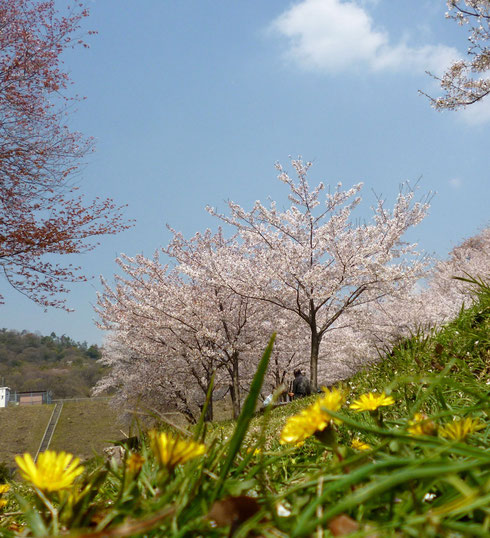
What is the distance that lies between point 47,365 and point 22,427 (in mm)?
46091

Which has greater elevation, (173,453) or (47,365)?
(47,365)

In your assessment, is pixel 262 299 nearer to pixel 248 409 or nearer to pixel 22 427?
pixel 248 409

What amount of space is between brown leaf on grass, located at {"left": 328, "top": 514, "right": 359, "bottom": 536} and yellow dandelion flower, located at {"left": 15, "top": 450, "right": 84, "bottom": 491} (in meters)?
0.27

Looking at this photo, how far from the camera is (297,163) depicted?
13922 mm

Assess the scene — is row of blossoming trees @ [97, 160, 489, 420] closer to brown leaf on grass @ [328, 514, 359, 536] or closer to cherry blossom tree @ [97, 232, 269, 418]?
cherry blossom tree @ [97, 232, 269, 418]

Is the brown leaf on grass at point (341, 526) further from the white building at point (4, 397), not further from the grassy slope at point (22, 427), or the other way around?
the white building at point (4, 397)

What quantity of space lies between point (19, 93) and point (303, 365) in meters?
16.0

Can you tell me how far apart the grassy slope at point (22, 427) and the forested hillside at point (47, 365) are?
25101mm

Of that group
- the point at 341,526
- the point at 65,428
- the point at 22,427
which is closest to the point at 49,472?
the point at 341,526

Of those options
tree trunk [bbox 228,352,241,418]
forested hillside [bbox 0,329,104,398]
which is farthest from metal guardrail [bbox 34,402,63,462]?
forested hillside [bbox 0,329,104,398]

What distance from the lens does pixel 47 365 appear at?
238ft

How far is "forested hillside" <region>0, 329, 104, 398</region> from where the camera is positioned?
62.2 meters

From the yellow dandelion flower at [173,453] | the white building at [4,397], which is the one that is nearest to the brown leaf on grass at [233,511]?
the yellow dandelion flower at [173,453]

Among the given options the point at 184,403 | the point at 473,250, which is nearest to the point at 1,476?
the point at 184,403
